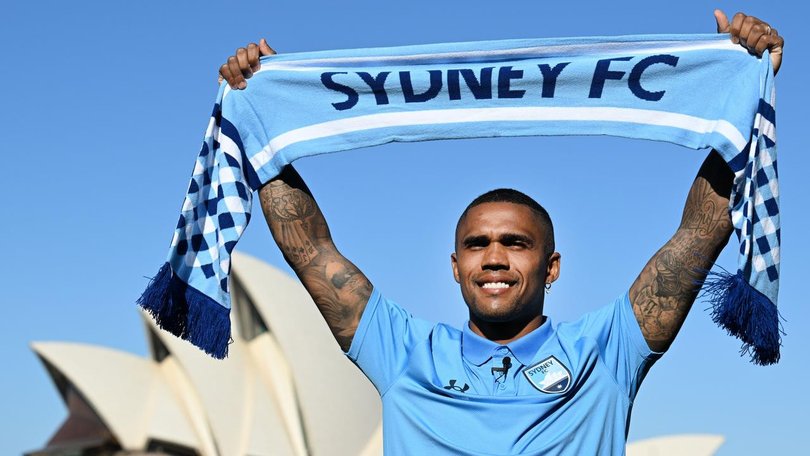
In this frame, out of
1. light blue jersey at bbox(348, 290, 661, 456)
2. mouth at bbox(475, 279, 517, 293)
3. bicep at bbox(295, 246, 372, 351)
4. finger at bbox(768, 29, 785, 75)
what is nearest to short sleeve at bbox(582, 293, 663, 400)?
light blue jersey at bbox(348, 290, 661, 456)

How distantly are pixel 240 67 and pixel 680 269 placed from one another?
1.46 metres

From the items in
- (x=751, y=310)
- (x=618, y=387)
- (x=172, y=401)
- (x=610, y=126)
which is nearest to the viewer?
(x=618, y=387)

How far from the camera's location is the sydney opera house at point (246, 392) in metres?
17.7

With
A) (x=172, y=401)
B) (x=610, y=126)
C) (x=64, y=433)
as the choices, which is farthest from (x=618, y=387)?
(x=64, y=433)

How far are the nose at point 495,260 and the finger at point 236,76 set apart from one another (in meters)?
1.02

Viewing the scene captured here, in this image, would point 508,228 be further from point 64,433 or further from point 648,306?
point 64,433

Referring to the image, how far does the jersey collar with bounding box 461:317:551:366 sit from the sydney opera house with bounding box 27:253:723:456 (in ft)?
48.0

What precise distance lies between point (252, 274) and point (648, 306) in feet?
50.4

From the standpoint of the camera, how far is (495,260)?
295 cm

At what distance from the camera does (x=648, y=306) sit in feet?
9.68

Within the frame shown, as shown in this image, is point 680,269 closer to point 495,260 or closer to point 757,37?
point 495,260

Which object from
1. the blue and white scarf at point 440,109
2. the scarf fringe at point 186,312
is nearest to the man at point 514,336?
the blue and white scarf at point 440,109

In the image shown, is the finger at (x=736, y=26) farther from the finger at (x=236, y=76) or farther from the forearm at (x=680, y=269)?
the finger at (x=236, y=76)

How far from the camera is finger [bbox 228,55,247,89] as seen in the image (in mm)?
3510
